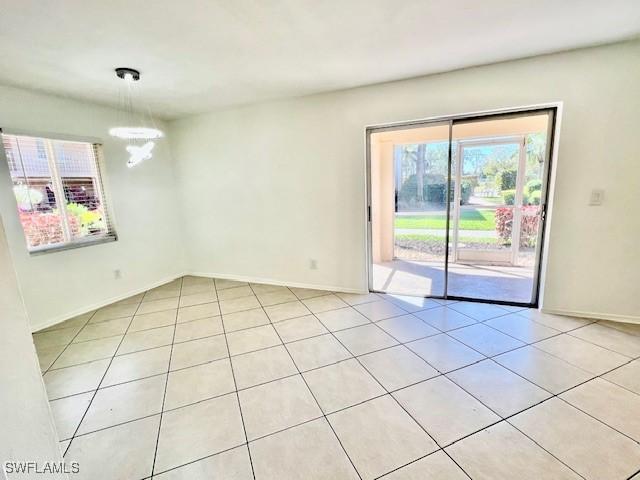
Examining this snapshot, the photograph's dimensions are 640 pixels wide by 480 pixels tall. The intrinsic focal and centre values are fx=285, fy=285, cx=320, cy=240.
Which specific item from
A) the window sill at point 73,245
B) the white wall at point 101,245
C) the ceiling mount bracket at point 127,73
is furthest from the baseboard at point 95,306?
the ceiling mount bracket at point 127,73

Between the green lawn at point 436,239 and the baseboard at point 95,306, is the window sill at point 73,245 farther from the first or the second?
the green lawn at point 436,239

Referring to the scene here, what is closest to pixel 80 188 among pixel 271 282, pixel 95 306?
pixel 95 306

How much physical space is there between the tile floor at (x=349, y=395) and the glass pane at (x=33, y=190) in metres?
1.00

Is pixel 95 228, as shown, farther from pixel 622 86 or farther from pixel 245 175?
pixel 622 86

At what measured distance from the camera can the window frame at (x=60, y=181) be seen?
8.82 ft

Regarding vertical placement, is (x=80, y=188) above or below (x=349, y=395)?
above

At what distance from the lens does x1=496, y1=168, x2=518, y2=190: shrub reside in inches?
173

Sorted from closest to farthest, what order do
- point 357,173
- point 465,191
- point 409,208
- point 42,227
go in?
1. point 42,227
2. point 357,173
3. point 465,191
4. point 409,208

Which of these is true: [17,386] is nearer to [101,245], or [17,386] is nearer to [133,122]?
[101,245]

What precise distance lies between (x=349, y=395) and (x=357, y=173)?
232 cm

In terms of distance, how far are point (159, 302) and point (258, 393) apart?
2.29 m

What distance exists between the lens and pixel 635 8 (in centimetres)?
184

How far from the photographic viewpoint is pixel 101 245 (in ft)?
11.4

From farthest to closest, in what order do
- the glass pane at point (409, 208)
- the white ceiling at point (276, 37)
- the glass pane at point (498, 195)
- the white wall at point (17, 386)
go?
the glass pane at point (498, 195) → the glass pane at point (409, 208) → the white ceiling at point (276, 37) → the white wall at point (17, 386)
